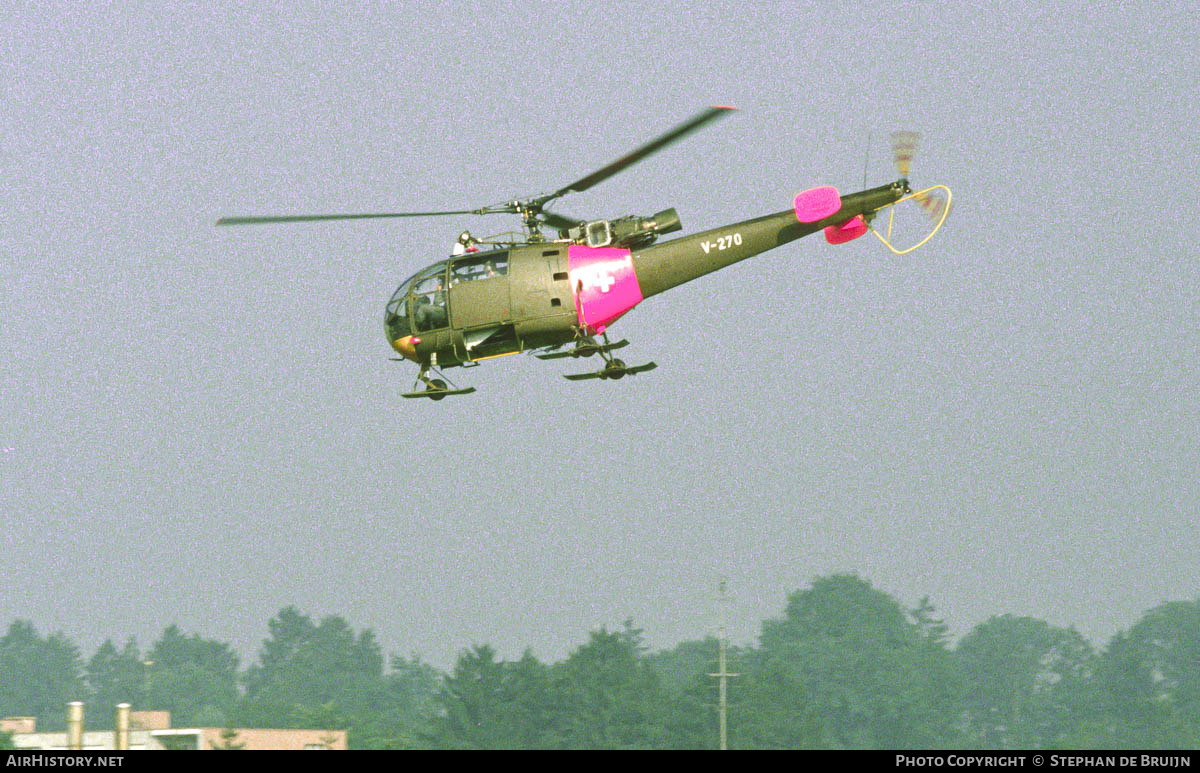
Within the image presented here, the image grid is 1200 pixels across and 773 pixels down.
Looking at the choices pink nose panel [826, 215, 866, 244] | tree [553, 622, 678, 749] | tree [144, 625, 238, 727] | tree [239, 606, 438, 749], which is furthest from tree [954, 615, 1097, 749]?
pink nose panel [826, 215, 866, 244]

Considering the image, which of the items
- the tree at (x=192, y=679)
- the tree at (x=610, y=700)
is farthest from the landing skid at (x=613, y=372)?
the tree at (x=192, y=679)

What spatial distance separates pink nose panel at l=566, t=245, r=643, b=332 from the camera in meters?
32.1

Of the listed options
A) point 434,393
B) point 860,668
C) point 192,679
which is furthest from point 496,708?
point 434,393

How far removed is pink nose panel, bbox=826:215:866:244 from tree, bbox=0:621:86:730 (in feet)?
551

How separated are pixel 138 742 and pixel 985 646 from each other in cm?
10178

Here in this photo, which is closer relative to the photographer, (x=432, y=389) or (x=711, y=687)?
(x=432, y=389)

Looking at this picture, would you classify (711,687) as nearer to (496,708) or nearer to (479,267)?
(496,708)

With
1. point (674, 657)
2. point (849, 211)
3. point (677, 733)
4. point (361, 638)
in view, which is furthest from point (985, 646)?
point (849, 211)

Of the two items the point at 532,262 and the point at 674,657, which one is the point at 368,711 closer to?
the point at 674,657

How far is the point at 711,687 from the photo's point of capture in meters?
114

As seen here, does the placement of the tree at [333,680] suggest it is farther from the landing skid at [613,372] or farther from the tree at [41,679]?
the landing skid at [613,372]

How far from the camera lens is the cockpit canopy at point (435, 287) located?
32.4 meters

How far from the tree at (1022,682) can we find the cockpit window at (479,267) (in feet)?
397

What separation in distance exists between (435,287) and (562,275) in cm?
278
